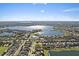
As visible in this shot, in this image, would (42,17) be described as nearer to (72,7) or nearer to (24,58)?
(72,7)

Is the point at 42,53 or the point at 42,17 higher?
the point at 42,17

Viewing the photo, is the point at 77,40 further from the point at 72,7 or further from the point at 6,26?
the point at 6,26

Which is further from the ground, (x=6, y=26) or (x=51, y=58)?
(x=6, y=26)

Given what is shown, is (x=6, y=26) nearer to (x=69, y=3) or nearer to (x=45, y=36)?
(x=45, y=36)

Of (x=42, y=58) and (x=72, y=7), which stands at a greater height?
(x=72, y=7)

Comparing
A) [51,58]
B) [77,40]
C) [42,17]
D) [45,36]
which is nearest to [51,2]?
[42,17]

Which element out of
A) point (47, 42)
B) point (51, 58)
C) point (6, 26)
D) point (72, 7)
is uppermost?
point (72, 7)

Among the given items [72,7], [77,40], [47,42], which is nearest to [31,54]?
[47,42]

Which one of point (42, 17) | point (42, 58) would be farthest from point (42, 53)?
point (42, 17)
